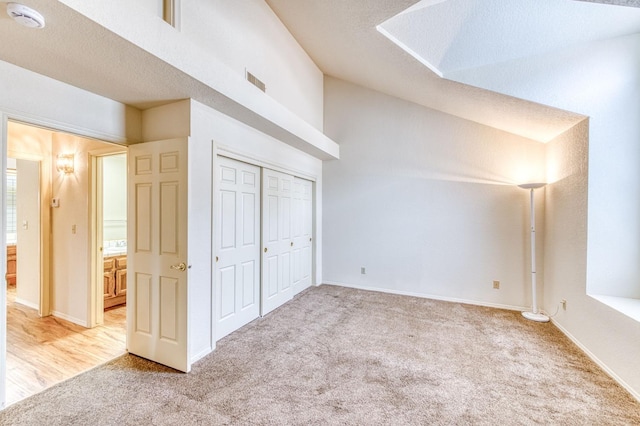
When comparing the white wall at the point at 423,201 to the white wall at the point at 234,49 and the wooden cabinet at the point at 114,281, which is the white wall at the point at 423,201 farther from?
the wooden cabinet at the point at 114,281

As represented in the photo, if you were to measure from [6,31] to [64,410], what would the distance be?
7.85 feet

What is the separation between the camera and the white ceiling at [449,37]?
2596mm

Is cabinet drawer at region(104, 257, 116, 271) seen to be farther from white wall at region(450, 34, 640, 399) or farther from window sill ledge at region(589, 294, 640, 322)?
window sill ledge at region(589, 294, 640, 322)

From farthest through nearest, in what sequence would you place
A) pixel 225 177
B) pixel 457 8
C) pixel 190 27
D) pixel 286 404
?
1. pixel 225 177
2. pixel 457 8
3. pixel 190 27
4. pixel 286 404

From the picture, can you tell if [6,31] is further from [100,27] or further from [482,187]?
[482,187]

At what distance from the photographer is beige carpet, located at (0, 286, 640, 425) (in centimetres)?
188

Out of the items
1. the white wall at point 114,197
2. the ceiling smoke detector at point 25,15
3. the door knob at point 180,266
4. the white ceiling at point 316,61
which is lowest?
the door knob at point 180,266

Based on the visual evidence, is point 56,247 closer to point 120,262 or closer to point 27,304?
point 120,262

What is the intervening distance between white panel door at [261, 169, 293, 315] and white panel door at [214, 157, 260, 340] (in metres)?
0.12

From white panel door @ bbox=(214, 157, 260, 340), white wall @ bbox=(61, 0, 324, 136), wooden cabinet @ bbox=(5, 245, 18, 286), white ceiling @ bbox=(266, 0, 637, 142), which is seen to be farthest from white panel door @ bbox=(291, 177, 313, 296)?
wooden cabinet @ bbox=(5, 245, 18, 286)

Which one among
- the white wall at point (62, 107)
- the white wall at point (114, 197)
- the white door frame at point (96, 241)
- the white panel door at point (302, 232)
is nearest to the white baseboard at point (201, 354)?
the white door frame at point (96, 241)

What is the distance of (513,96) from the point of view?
291 centimetres

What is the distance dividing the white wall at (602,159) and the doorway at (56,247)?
4.50m

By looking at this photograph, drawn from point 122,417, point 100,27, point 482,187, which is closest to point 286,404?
point 122,417
